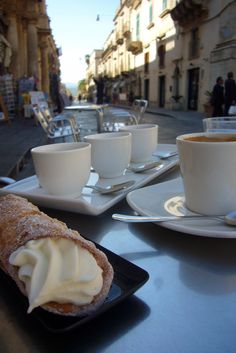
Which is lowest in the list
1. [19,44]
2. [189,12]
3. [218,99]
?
[218,99]

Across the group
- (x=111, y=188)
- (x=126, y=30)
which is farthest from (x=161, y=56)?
(x=111, y=188)

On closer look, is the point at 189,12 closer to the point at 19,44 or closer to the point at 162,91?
the point at 162,91

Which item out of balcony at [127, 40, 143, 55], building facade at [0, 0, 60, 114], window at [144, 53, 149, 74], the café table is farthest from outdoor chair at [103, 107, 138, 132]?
balcony at [127, 40, 143, 55]

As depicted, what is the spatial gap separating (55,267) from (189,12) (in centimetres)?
1396

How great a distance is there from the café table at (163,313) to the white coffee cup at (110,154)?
366 millimetres

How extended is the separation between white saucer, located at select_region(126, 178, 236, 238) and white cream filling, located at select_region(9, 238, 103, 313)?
221 millimetres

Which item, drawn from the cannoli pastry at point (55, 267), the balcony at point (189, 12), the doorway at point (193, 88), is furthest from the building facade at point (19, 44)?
the cannoli pastry at point (55, 267)

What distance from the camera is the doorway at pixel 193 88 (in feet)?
43.1

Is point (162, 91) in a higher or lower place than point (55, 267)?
higher

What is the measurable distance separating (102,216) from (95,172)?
283 mm

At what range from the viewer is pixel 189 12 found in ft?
41.0

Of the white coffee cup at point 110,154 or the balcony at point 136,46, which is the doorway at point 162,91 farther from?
the white coffee cup at point 110,154

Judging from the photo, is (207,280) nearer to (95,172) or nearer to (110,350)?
(110,350)

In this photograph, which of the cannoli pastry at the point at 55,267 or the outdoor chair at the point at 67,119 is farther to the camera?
the outdoor chair at the point at 67,119
